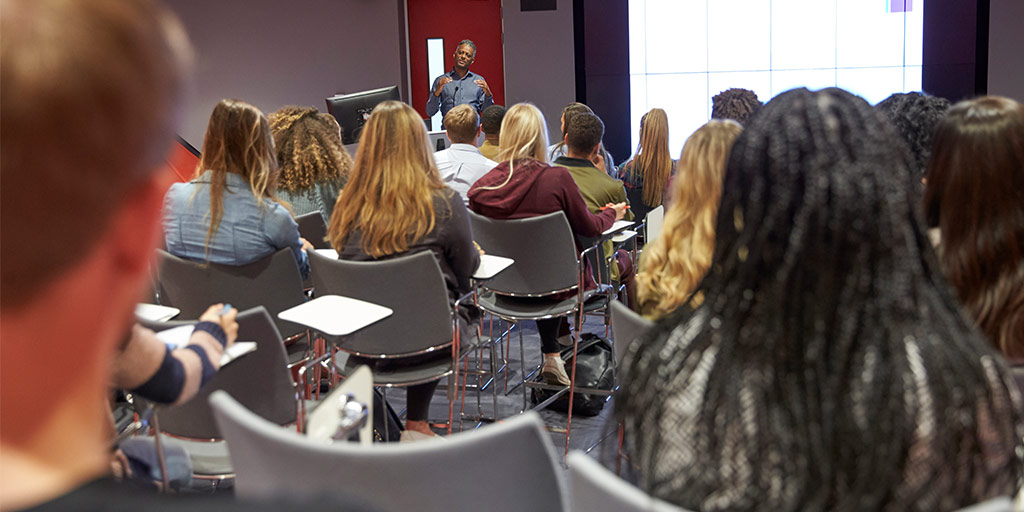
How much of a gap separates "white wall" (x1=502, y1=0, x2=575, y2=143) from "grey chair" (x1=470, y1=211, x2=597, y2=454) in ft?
18.7

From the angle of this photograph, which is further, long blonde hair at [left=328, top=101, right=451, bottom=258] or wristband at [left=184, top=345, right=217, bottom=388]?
long blonde hair at [left=328, top=101, right=451, bottom=258]

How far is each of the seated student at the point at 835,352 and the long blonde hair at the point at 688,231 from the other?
40.2 inches

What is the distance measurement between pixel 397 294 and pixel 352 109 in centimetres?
330

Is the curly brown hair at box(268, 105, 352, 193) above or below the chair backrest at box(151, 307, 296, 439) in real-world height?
above

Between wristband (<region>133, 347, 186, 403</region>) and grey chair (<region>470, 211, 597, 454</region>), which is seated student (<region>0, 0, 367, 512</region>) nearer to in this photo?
wristband (<region>133, 347, 186, 403</region>)

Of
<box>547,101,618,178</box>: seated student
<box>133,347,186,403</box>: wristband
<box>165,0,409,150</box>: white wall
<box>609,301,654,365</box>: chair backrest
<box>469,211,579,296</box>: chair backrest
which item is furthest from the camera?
<box>165,0,409,150</box>: white wall

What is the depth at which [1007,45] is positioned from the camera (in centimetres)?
835

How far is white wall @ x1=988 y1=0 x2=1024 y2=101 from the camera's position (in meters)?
8.29

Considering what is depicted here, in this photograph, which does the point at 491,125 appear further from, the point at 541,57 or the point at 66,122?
the point at 66,122

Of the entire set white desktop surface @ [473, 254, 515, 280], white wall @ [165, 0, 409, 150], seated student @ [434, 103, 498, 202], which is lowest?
white desktop surface @ [473, 254, 515, 280]

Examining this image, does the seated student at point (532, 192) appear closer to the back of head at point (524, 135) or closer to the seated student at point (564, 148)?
the back of head at point (524, 135)

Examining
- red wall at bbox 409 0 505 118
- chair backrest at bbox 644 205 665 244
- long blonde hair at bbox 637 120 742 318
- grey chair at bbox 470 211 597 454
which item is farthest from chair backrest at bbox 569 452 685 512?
red wall at bbox 409 0 505 118

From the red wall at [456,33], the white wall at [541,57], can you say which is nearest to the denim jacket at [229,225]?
the white wall at [541,57]

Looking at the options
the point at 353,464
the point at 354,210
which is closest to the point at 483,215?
the point at 354,210
